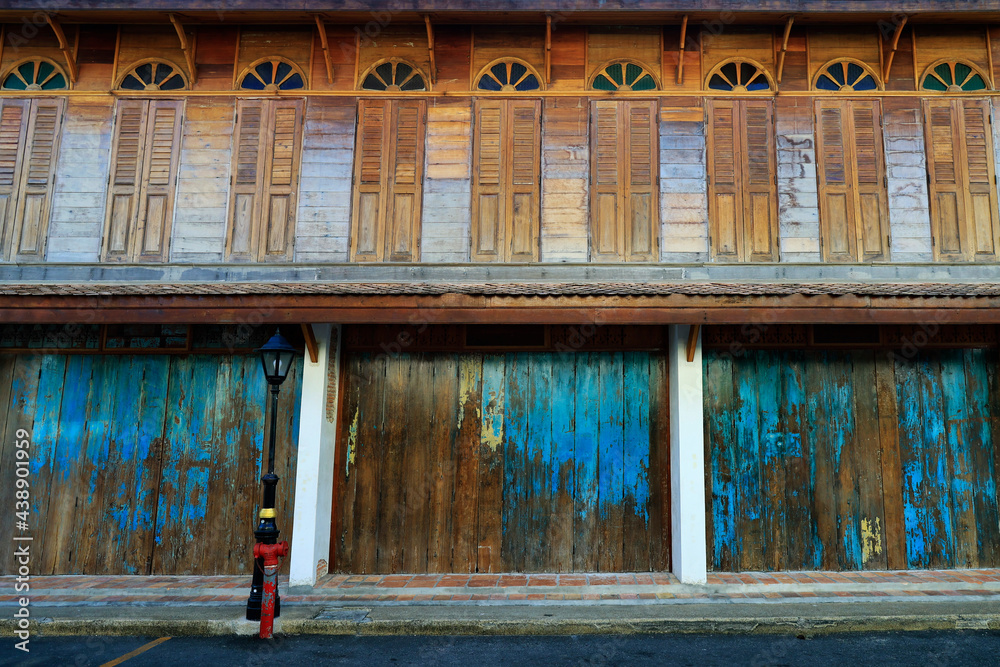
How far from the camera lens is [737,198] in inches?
339

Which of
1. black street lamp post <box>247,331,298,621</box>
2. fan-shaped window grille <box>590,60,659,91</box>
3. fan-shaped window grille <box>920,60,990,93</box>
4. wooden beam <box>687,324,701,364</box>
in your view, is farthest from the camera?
fan-shaped window grille <box>590,60,659,91</box>

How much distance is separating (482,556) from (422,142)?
545 centimetres

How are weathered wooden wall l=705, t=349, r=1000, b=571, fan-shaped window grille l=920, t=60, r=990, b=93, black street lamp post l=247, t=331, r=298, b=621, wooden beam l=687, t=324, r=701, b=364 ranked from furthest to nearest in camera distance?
fan-shaped window grille l=920, t=60, r=990, b=93 < weathered wooden wall l=705, t=349, r=1000, b=571 < wooden beam l=687, t=324, r=701, b=364 < black street lamp post l=247, t=331, r=298, b=621

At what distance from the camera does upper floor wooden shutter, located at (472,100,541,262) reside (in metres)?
8.59

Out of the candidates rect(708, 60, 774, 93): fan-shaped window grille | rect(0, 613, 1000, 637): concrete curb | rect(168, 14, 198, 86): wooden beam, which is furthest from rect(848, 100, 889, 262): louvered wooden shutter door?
rect(168, 14, 198, 86): wooden beam

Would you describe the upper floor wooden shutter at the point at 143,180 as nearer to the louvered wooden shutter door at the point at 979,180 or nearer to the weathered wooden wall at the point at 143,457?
the weathered wooden wall at the point at 143,457

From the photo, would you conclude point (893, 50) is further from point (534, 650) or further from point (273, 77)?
Result: point (534, 650)

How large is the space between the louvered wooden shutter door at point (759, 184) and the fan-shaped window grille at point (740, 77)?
0.22 metres

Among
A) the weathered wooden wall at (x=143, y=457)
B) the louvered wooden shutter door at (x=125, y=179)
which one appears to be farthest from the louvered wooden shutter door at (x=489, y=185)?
the louvered wooden shutter door at (x=125, y=179)

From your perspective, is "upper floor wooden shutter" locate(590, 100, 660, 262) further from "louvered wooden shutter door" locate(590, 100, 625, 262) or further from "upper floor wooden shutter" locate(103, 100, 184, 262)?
"upper floor wooden shutter" locate(103, 100, 184, 262)

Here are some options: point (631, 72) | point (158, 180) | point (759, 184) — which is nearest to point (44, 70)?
point (158, 180)

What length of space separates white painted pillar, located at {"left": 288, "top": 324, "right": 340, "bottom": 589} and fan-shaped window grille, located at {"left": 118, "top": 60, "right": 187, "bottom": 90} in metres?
4.11

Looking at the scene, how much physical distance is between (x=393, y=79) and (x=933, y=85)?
7.28 meters

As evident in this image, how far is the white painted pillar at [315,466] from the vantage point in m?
7.60
